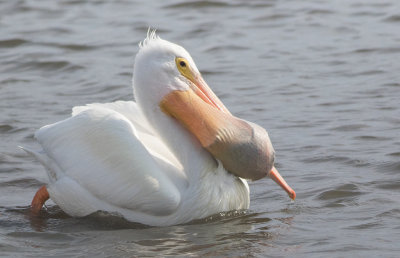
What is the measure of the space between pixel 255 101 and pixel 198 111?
3.01 meters

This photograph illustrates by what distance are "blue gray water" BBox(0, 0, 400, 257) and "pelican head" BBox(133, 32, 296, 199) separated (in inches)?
15.1

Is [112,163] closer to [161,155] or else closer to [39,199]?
[161,155]

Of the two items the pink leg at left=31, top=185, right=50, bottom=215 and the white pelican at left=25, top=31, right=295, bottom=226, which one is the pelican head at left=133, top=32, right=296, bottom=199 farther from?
the pink leg at left=31, top=185, right=50, bottom=215

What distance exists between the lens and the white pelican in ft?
18.7

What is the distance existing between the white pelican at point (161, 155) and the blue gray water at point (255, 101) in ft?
0.49

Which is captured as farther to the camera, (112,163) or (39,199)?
(39,199)

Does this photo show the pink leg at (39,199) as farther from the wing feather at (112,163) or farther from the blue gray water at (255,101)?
the wing feather at (112,163)

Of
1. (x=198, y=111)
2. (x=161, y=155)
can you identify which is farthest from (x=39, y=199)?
(x=198, y=111)

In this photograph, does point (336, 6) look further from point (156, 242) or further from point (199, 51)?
point (156, 242)

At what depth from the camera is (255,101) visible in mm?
8805

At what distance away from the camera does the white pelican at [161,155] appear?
571 centimetres

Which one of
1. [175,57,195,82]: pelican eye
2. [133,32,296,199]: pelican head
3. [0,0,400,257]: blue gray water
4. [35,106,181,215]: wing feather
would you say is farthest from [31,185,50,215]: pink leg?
[175,57,195,82]: pelican eye

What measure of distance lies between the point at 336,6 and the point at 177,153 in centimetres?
703

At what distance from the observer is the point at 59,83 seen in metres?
9.74
